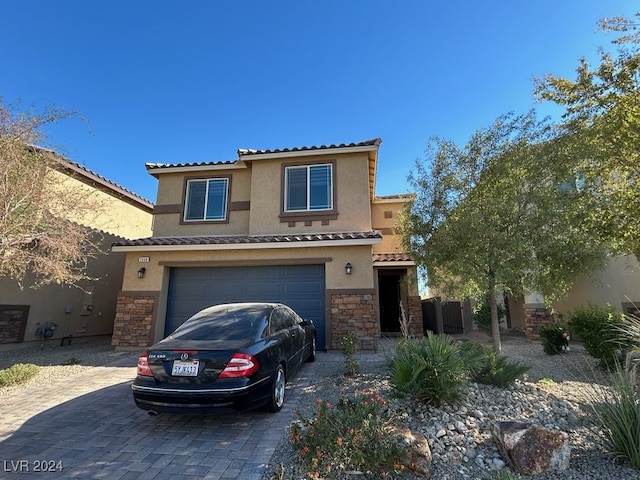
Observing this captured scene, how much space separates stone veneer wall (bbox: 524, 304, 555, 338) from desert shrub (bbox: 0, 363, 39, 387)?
14.1m

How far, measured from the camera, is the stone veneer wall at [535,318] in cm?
1097

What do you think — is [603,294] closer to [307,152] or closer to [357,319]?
[357,319]

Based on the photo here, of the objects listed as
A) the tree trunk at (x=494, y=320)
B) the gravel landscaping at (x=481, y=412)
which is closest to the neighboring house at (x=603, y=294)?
the gravel landscaping at (x=481, y=412)

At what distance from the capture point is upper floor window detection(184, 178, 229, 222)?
39.0 feet

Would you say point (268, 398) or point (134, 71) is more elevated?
point (134, 71)

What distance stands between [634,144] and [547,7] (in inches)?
143

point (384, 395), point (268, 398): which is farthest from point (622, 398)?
point (268, 398)

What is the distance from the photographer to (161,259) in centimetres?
1031

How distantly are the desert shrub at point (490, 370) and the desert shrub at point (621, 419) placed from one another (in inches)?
67.1

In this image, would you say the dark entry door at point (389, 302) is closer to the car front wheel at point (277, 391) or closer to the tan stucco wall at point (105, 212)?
the car front wheel at point (277, 391)

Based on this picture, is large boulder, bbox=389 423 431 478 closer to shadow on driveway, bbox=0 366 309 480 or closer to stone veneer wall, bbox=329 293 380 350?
shadow on driveway, bbox=0 366 309 480

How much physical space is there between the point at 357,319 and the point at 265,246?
346cm

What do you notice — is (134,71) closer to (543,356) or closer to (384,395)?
(384,395)

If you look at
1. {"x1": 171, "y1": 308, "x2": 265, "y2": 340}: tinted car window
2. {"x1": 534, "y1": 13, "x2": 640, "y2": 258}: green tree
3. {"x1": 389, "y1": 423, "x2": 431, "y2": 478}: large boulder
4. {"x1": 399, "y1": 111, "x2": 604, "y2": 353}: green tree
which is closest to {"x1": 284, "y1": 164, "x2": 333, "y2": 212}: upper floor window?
{"x1": 399, "y1": 111, "x2": 604, "y2": 353}: green tree
